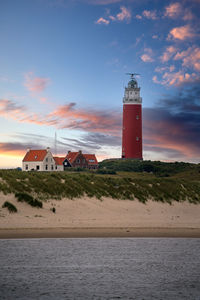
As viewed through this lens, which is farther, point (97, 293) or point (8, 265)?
point (8, 265)

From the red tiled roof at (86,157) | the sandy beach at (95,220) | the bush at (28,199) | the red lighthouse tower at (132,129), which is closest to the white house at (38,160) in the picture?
the red tiled roof at (86,157)

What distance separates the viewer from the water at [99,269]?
924cm

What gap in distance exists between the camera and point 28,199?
83.9 feet

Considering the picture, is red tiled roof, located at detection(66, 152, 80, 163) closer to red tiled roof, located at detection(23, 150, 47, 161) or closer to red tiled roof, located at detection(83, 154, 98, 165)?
red tiled roof, located at detection(83, 154, 98, 165)

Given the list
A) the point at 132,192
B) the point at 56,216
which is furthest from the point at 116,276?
the point at 132,192

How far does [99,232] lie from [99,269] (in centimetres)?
849

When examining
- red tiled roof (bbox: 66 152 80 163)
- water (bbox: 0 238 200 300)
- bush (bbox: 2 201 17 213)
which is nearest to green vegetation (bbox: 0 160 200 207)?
bush (bbox: 2 201 17 213)

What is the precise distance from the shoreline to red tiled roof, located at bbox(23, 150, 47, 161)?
50767 mm

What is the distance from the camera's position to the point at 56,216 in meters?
25.1

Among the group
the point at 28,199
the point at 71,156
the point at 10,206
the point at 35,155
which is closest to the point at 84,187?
the point at 28,199

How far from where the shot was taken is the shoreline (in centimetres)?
1869

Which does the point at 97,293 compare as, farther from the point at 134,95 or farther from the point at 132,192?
the point at 134,95

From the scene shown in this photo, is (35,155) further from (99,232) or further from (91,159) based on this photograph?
(99,232)

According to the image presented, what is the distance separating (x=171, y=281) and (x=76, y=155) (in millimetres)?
73930
